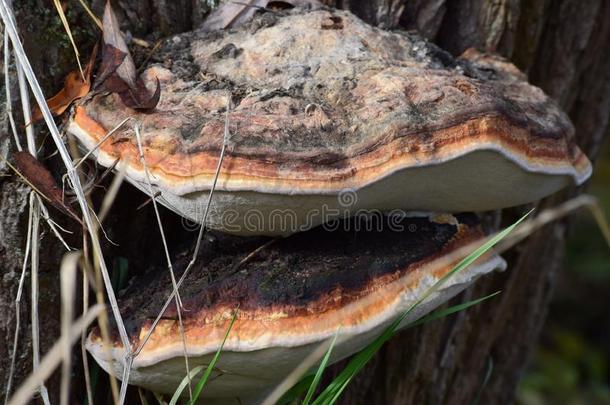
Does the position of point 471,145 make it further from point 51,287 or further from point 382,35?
point 51,287

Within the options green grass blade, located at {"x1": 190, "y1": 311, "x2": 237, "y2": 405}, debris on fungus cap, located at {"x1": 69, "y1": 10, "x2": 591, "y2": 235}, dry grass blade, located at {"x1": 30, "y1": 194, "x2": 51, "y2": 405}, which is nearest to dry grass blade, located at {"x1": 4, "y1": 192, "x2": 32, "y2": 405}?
dry grass blade, located at {"x1": 30, "y1": 194, "x2": 51, "y2": 405}

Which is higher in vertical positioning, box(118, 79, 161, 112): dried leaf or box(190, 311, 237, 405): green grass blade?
box(118, 79, 161, 112): dried leaf

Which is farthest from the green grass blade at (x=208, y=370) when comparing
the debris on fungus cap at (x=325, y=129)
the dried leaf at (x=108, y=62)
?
the dried leaf at (x=108, y=62)

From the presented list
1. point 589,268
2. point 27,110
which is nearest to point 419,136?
point 27,110

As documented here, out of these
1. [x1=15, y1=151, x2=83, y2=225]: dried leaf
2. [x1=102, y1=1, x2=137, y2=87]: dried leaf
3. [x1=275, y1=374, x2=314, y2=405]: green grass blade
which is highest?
[x1=102, y1=1, x2=137, y2=87]: dried leaf

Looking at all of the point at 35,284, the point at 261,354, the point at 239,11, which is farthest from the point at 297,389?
the point at 239,11

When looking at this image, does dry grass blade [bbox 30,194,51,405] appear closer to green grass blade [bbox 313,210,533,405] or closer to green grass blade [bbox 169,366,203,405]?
green grass blade [bbox 169,366,203,405]
